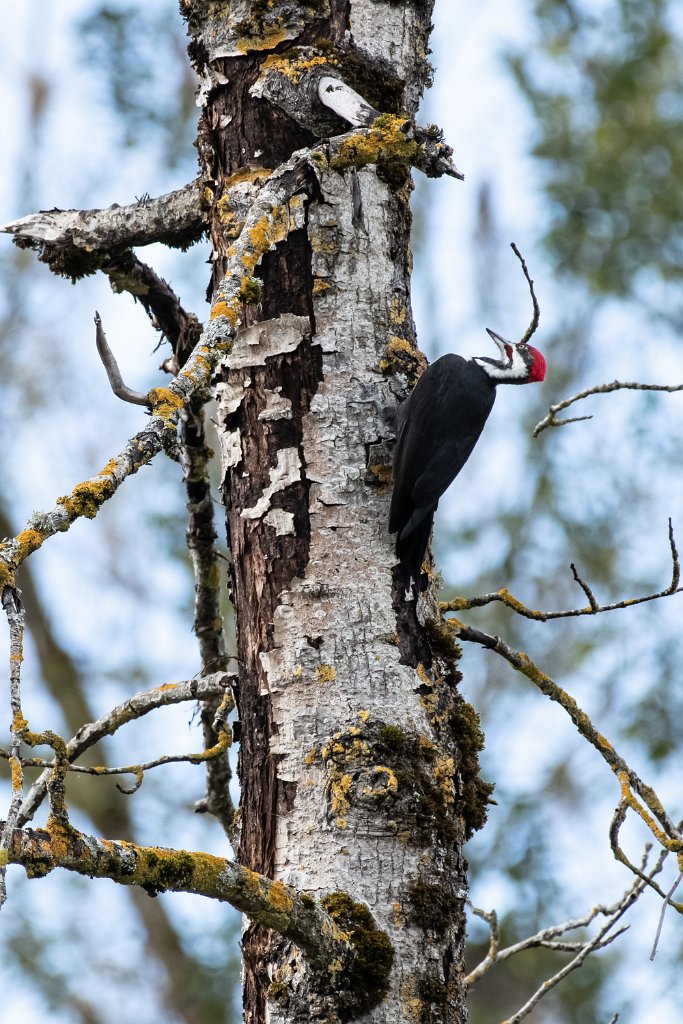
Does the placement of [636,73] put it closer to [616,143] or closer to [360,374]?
[616,143]

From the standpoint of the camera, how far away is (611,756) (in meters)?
2.60

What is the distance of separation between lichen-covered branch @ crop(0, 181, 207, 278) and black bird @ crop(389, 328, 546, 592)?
759mm

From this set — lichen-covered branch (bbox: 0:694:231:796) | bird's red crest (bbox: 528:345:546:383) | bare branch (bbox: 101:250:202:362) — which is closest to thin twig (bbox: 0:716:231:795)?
lichen-covered branch (bbox: 0:694:231:796)

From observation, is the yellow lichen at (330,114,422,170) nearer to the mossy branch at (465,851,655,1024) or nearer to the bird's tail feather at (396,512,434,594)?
the bird's tail feather at (396,512,434,594)

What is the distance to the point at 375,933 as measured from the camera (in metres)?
2.05

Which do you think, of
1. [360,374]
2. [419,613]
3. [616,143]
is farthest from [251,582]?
[616,143]

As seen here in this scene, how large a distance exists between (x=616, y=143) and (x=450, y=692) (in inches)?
251

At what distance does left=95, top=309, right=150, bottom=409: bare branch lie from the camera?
2.51 m

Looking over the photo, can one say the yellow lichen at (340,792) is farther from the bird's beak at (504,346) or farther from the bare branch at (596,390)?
the bird's beak at (504,346)

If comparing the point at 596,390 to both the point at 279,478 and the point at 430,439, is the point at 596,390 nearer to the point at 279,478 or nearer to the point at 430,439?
the point at 430,439

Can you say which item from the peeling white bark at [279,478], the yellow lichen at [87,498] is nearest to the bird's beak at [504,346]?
the peeling white bark at [279,478]

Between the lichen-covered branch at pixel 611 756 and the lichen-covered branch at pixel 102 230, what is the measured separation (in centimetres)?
128

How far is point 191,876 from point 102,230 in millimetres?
1913

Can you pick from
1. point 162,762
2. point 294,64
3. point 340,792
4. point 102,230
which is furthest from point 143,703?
point 294,64
